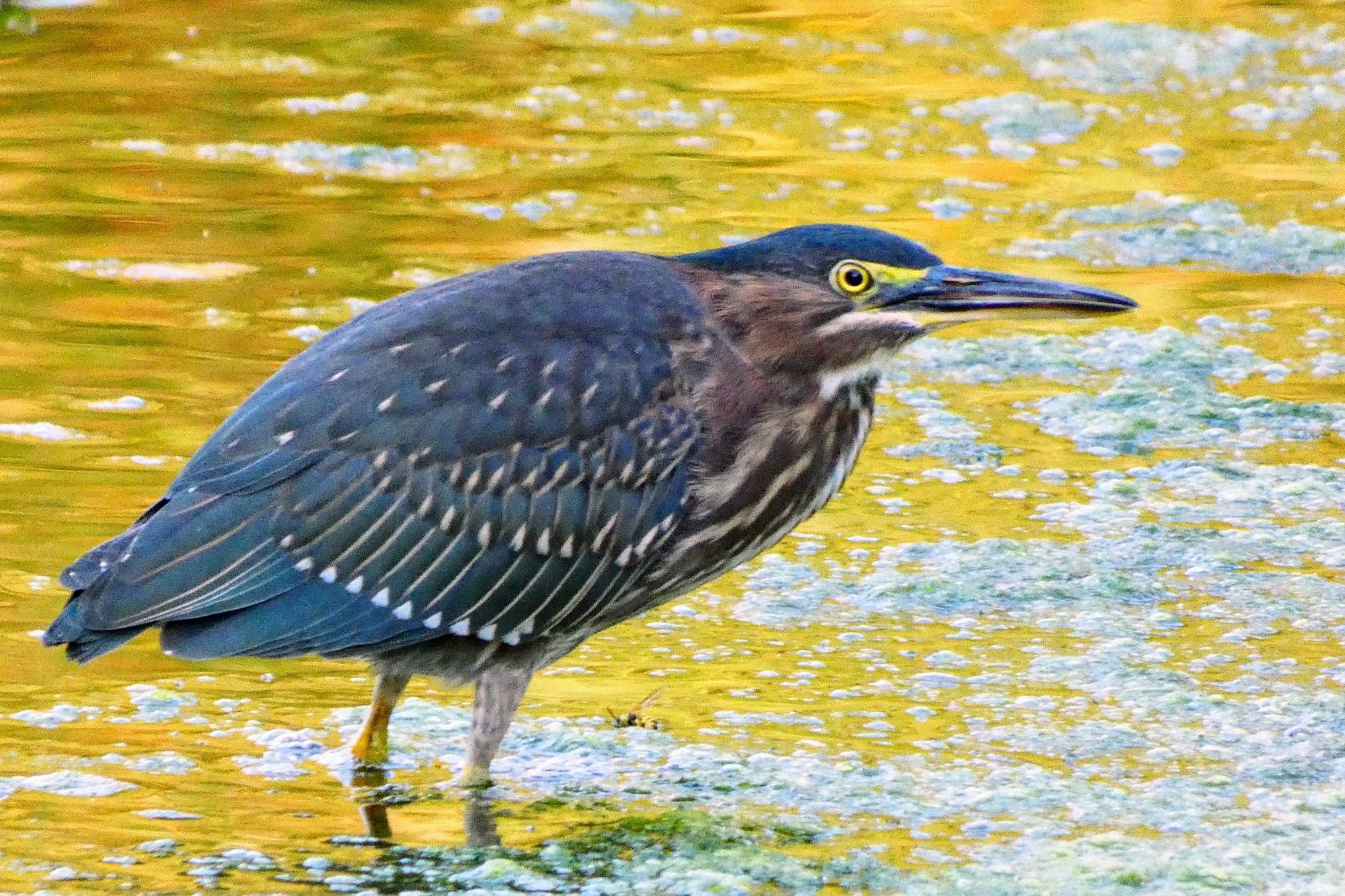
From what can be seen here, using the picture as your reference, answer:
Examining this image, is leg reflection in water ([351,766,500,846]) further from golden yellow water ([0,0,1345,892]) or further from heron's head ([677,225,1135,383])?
heron's head ([677,225,1135,383])

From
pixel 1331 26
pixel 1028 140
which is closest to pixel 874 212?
pixel 1028 140

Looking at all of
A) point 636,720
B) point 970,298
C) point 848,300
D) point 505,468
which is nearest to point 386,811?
point 636,720

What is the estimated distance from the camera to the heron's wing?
479 centimetres

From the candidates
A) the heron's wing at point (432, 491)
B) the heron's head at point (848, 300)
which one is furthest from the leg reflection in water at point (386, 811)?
the heron's head at point (848, 300)

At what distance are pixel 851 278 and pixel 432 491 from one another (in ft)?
3.60

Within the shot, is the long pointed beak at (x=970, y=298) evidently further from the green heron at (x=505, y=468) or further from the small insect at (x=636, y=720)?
the small insect at (x=636, y=720)

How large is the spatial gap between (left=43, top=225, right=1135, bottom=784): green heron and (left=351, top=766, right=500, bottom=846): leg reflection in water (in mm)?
50

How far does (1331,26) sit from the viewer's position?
11.4 meters

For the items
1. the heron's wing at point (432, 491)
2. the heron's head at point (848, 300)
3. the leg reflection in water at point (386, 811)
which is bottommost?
the leg reflection in water at point (386, 811)

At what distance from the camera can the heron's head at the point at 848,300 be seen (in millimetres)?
5117

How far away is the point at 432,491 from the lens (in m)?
4.89

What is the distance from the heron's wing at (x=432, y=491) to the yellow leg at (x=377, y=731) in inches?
6.0

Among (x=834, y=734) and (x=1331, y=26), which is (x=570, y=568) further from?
(x=1331, y=26)

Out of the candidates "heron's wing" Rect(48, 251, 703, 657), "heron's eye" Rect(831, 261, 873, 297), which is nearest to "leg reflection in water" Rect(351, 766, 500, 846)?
"heron's wing" Rect(48, 251, 703, 657)
